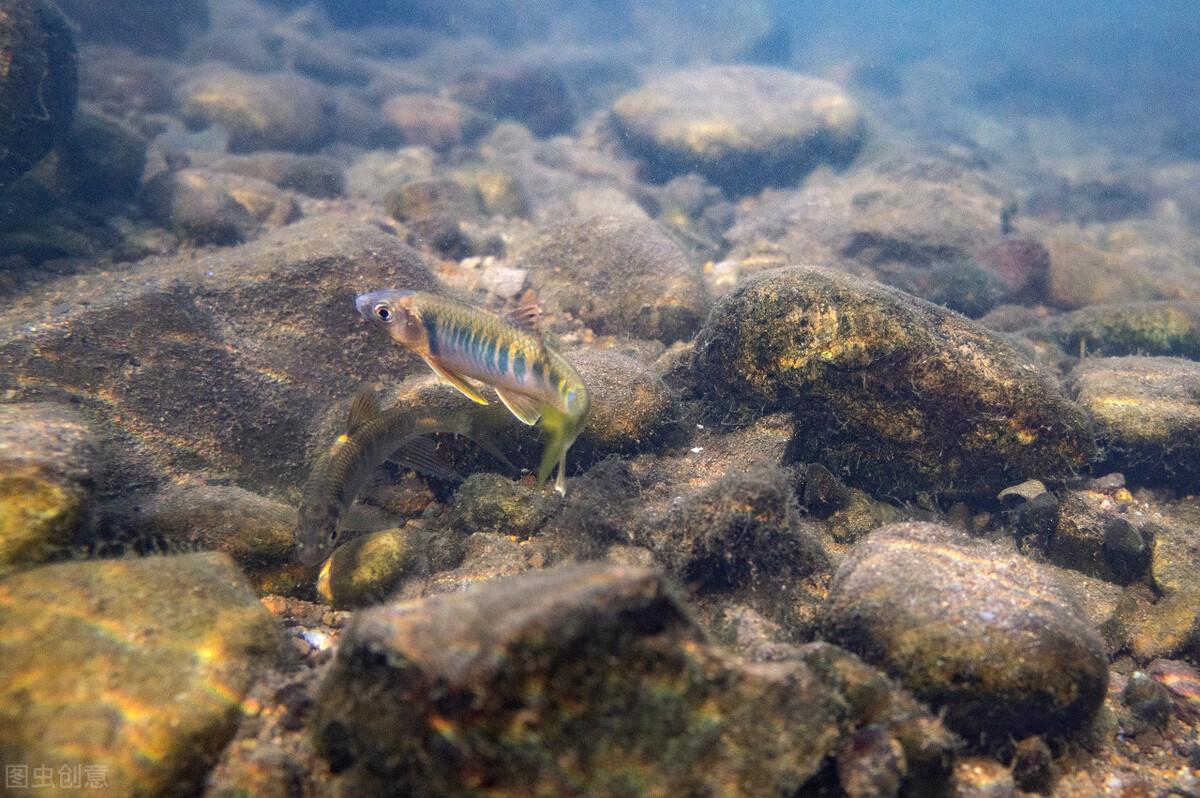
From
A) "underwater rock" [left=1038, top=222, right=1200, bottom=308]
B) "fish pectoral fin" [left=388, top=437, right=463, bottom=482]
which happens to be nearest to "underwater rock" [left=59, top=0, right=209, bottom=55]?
"fish pectoral fin" [left=388, top=437, right=463, bottom=482]

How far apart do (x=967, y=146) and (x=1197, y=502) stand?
25.9 meters

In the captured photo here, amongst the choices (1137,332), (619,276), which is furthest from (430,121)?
(1137,332)

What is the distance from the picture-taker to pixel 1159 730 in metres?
3.57

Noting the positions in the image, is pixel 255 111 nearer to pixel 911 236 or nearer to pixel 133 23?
pixel 133 23

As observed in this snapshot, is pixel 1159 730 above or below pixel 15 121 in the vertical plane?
below

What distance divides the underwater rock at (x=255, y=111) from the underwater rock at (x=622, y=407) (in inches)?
528

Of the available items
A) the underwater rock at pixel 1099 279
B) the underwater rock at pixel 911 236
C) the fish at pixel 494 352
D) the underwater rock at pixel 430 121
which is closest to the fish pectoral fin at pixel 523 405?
the fish at pixel 494 352

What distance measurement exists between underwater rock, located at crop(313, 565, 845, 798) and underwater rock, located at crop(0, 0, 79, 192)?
29.1 ft

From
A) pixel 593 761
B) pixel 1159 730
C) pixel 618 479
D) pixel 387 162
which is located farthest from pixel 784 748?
pixel 387 162

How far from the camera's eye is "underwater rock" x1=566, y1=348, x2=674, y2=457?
201 inches

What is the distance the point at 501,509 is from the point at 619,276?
4422mm

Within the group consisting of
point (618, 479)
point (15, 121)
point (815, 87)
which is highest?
point (815, 87)

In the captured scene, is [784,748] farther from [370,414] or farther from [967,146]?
[967,146]

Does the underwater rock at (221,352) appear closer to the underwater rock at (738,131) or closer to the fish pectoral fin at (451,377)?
the fish pectoral fin at (451,377)
